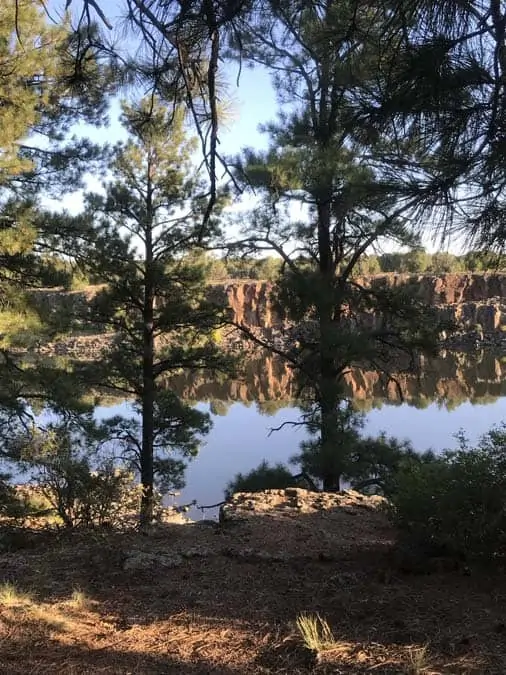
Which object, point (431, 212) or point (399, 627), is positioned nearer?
point (399, 627)

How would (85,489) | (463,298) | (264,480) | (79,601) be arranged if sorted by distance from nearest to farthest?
(79,601), (85,489), (264,480), (463,298)

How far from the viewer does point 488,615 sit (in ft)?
9.45

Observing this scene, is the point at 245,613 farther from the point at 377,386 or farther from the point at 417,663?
the point at 377,386

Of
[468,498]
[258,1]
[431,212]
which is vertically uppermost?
[258,1]

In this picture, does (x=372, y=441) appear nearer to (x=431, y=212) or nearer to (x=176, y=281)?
(x=176, y=281)

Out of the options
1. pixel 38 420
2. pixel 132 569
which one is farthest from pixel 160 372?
pixel 132 569

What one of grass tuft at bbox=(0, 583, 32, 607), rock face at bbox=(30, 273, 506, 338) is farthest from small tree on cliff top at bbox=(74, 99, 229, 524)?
rock face at bbox=(30, 273, 506, 338)

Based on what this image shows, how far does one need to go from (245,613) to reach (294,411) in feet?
61.1

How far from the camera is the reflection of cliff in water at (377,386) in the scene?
22.4 metres

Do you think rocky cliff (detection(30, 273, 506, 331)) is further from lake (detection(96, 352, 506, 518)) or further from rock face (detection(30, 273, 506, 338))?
lake (detection(96, 352, 506, 518))

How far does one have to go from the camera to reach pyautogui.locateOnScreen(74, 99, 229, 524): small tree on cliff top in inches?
410

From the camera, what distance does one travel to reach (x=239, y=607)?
3.19 meters

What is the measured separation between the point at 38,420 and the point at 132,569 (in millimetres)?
6398

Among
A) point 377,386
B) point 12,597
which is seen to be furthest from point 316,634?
point 377,386
